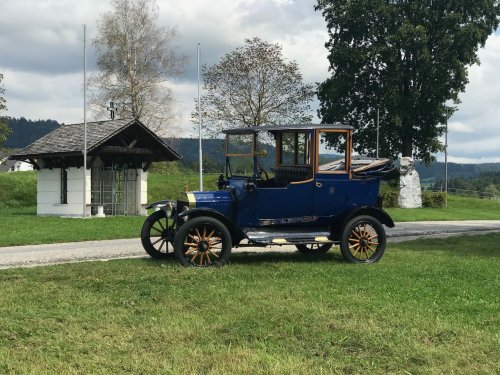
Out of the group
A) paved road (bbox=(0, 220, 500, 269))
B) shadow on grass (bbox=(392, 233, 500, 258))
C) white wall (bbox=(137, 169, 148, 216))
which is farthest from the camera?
white wall (bbox=(137, 169, 148, 216))

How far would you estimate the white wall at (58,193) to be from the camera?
25.9m

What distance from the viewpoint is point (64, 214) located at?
86.1ft

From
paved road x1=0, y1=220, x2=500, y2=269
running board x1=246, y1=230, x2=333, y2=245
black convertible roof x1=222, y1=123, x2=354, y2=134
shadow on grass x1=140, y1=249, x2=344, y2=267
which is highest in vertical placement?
black convertible roof x1=222, y1=123, x2=354, y2=134

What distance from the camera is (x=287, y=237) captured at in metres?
10.0

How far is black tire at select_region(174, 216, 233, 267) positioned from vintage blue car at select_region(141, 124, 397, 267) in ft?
0.05

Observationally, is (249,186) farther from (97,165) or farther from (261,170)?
(97,165)

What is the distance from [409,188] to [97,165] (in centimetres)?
2095

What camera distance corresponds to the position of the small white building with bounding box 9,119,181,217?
2598 cm

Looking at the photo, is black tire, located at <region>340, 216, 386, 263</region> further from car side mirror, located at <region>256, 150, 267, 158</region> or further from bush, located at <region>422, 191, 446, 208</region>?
bush, located at <region>422, 191, 446, 208</region>

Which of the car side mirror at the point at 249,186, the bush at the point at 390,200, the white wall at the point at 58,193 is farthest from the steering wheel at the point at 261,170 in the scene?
the bush at the point at 390,200

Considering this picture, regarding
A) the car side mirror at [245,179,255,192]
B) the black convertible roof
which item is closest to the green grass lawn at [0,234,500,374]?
the car side mirror at [245,179,255,192]

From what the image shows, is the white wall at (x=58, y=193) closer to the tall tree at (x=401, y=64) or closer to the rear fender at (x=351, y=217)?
the rear fender at (x=351, y=217)

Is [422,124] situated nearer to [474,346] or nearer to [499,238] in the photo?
[499,238]

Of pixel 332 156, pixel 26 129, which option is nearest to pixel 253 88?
pixel 332 156
